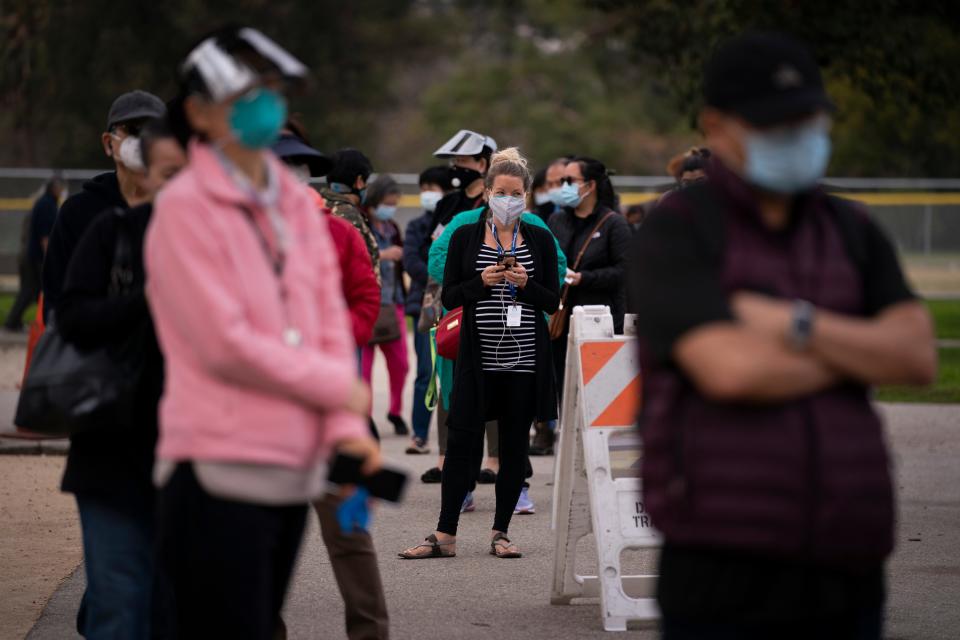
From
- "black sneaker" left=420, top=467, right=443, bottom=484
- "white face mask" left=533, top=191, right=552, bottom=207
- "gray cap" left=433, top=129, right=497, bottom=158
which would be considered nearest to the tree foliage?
"white face mask" left=533, top=191, right=552, bottom=207

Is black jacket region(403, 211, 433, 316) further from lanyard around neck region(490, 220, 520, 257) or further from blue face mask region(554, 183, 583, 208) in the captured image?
lanyard around neck region(490, 220, 520, 257)

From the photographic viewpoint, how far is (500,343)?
7.78 metres

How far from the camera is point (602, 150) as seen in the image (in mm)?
57469

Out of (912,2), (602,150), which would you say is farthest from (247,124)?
(602,150)

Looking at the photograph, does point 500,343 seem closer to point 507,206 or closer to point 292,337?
point 507,206

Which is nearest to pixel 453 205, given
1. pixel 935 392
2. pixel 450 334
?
pixel 450 334

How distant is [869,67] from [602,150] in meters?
36.7

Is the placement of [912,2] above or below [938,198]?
above

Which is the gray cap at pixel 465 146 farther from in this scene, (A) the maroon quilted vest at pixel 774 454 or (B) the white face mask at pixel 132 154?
(A) the maroon quilted vest at pixel 774 454

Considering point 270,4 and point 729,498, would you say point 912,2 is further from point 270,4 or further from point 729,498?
point 270,4

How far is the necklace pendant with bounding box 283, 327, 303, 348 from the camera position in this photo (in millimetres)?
3400

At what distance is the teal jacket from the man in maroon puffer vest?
4.83 metres

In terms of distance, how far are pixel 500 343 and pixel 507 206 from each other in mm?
677

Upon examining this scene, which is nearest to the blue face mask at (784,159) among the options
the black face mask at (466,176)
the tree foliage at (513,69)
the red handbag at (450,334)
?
the red handbag at (450,334)
